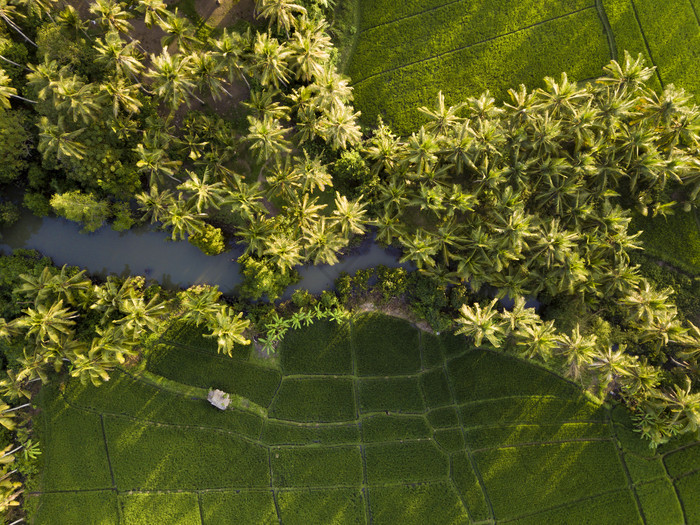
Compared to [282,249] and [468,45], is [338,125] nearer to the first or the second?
[282,249]

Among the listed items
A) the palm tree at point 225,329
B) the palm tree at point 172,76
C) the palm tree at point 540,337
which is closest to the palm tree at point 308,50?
the palm tree at point 172,76

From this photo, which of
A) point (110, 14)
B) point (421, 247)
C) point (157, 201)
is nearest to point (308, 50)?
point (110, 14)

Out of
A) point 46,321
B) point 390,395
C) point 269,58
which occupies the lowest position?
point 390,395

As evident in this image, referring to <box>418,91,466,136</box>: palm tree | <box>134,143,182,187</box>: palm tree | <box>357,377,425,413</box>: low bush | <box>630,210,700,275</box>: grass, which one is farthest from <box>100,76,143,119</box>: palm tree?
<box>630,210,700,275</box>: grass

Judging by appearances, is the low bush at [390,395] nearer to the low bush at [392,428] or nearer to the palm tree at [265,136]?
the low bush at [392,428]

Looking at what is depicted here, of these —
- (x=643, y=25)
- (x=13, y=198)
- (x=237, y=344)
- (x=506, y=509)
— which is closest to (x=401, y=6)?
(x=643, y=25)

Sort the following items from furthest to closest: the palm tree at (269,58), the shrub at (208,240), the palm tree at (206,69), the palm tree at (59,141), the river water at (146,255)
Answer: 1. the river water at (146,255)
2. the shrub at (208,240)
3. the palm tree at (206,69)
4. the palm tree at (59,141)
5. the palm tree at (269,58)
